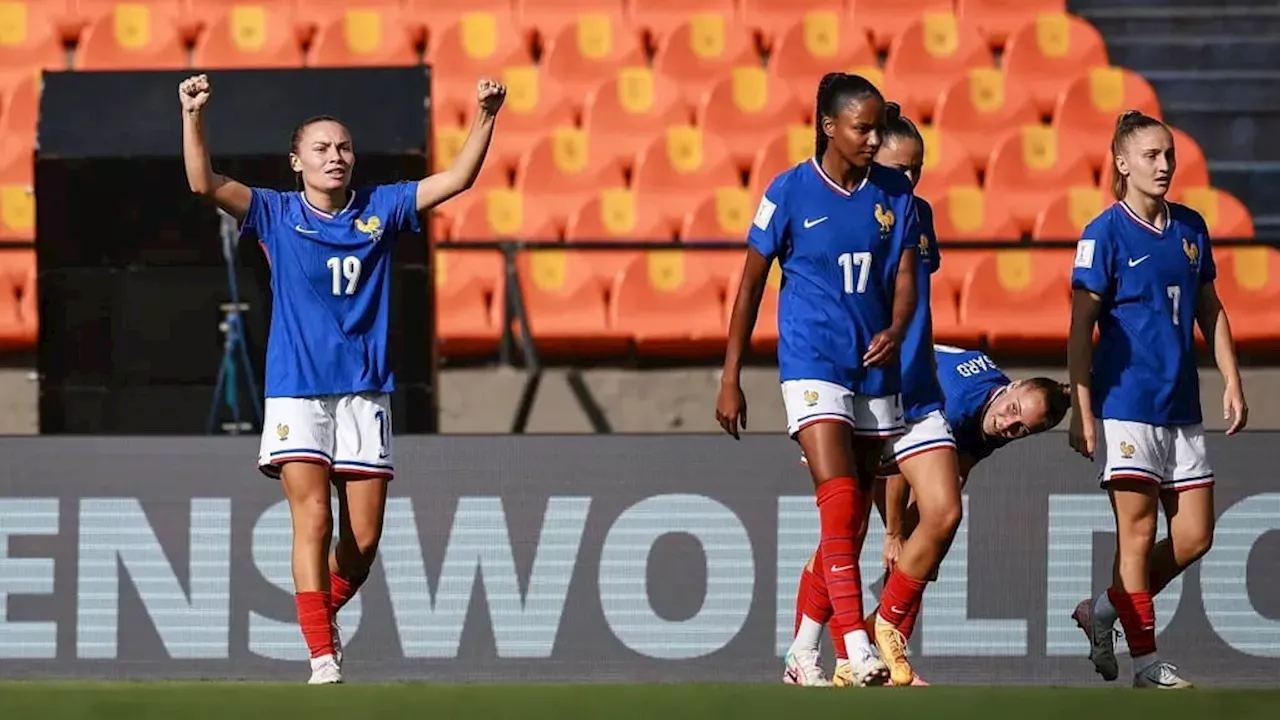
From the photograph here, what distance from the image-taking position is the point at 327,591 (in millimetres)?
5676

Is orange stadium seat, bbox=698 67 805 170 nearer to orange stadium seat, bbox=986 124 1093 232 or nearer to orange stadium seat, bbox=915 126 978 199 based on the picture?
orange stadium seat, bbox=915 126 978 199

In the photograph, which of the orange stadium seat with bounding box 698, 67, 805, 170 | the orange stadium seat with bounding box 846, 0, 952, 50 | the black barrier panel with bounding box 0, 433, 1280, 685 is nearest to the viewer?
the black barrier panel with bounding box 0, 433, 1280, 685

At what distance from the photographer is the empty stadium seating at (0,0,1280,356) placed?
10336 mm

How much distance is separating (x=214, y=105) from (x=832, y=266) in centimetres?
358

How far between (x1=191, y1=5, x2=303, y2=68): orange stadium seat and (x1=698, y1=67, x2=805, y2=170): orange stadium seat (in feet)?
7.97

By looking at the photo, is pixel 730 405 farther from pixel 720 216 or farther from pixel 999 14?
pixel 999 14

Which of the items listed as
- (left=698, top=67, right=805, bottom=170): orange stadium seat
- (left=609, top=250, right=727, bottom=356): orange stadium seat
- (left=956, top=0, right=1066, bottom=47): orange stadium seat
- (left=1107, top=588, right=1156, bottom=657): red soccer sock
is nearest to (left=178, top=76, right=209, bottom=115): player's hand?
(left=1107, top=588, right=1156, bottom=657): red soccer sock

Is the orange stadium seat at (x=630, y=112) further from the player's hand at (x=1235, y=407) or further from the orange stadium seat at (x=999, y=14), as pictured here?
the player's hand at (x=1235, y=407)

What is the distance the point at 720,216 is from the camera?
35.5ft

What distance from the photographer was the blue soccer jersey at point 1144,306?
19.9 ft

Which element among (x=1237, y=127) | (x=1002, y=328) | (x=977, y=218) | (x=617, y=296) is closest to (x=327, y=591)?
(x=617, y=296)

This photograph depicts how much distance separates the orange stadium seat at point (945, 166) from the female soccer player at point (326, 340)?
5.76 metres

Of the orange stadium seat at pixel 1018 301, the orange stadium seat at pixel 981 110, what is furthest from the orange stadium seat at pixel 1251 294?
the orange stadium seat at pixel 981 110

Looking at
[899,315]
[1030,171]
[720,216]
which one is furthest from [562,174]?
[899,315]
